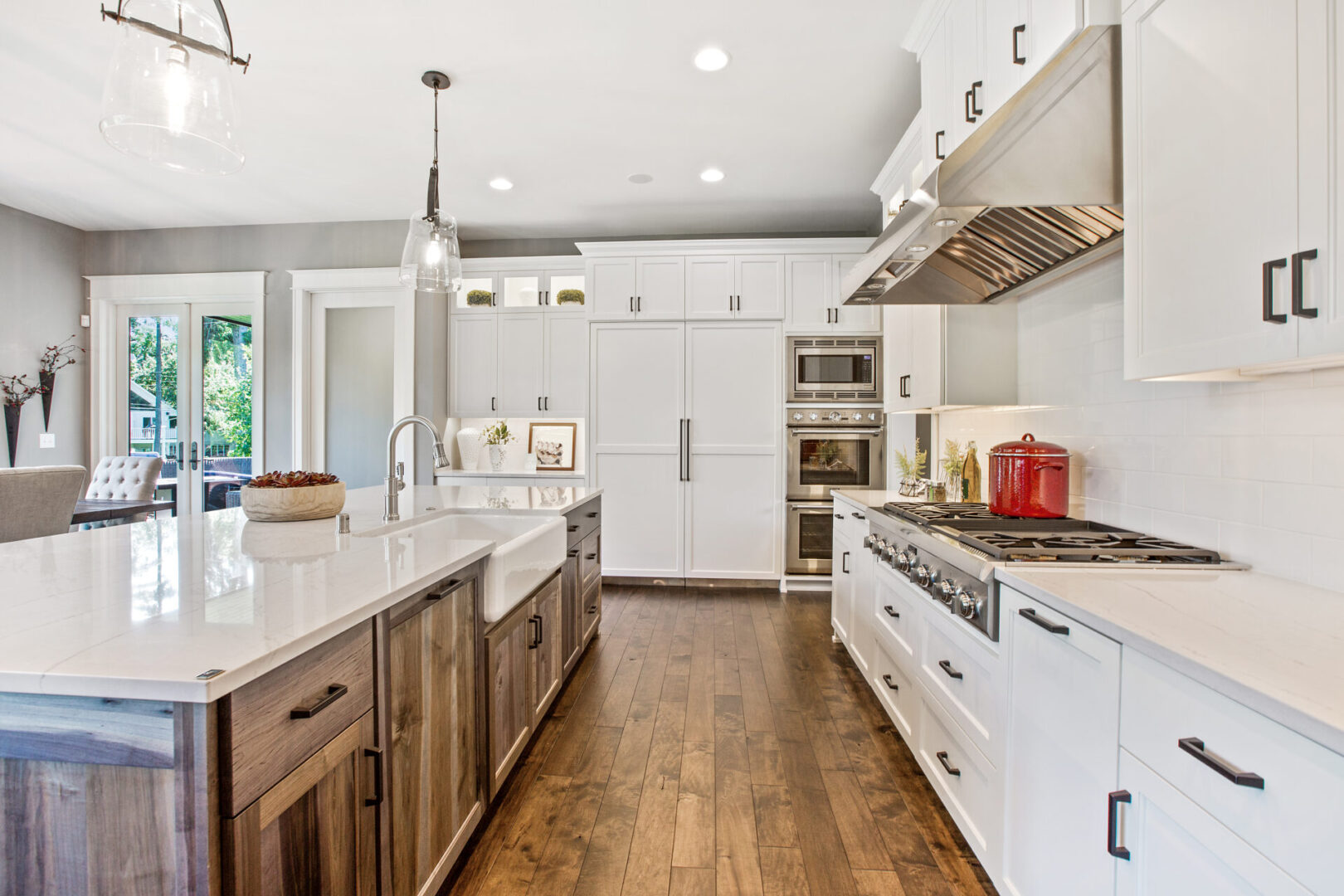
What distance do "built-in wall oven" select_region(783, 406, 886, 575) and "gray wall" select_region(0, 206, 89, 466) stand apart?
224 inches

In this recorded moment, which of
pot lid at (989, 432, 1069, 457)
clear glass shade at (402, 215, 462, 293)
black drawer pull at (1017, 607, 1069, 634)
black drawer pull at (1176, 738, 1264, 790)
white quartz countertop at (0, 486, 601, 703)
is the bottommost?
black drawer pull at (1176, 738, 1264, 790)

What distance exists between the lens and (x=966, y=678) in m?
1.66

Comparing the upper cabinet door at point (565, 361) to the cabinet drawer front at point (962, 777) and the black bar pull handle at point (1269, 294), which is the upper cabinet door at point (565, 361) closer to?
the cabinet drawer front at point (962, 777)

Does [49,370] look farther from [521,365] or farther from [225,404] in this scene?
[521,365]

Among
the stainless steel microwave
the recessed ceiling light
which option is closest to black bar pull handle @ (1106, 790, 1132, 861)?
the recessed ceiling light

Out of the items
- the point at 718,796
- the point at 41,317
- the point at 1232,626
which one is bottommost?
the point at 718,796

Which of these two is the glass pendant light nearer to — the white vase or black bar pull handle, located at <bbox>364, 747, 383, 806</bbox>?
black bar pull handle, located at <bbox>364, 747, 383, 806</bbox>

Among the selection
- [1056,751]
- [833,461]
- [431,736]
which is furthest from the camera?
[833,461]

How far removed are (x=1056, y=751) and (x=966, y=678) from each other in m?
0.41

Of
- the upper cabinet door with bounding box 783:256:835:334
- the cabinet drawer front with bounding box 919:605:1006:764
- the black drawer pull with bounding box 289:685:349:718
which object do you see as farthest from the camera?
the upper cabinet door with bounding box 783:256:835:334

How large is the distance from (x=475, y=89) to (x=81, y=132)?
8.04ft

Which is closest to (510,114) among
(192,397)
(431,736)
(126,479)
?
(431,736)

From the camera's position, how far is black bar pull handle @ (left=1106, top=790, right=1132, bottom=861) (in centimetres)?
104

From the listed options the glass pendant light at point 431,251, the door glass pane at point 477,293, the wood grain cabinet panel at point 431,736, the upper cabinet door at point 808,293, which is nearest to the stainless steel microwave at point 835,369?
the upper cabinet door at point 808,293
